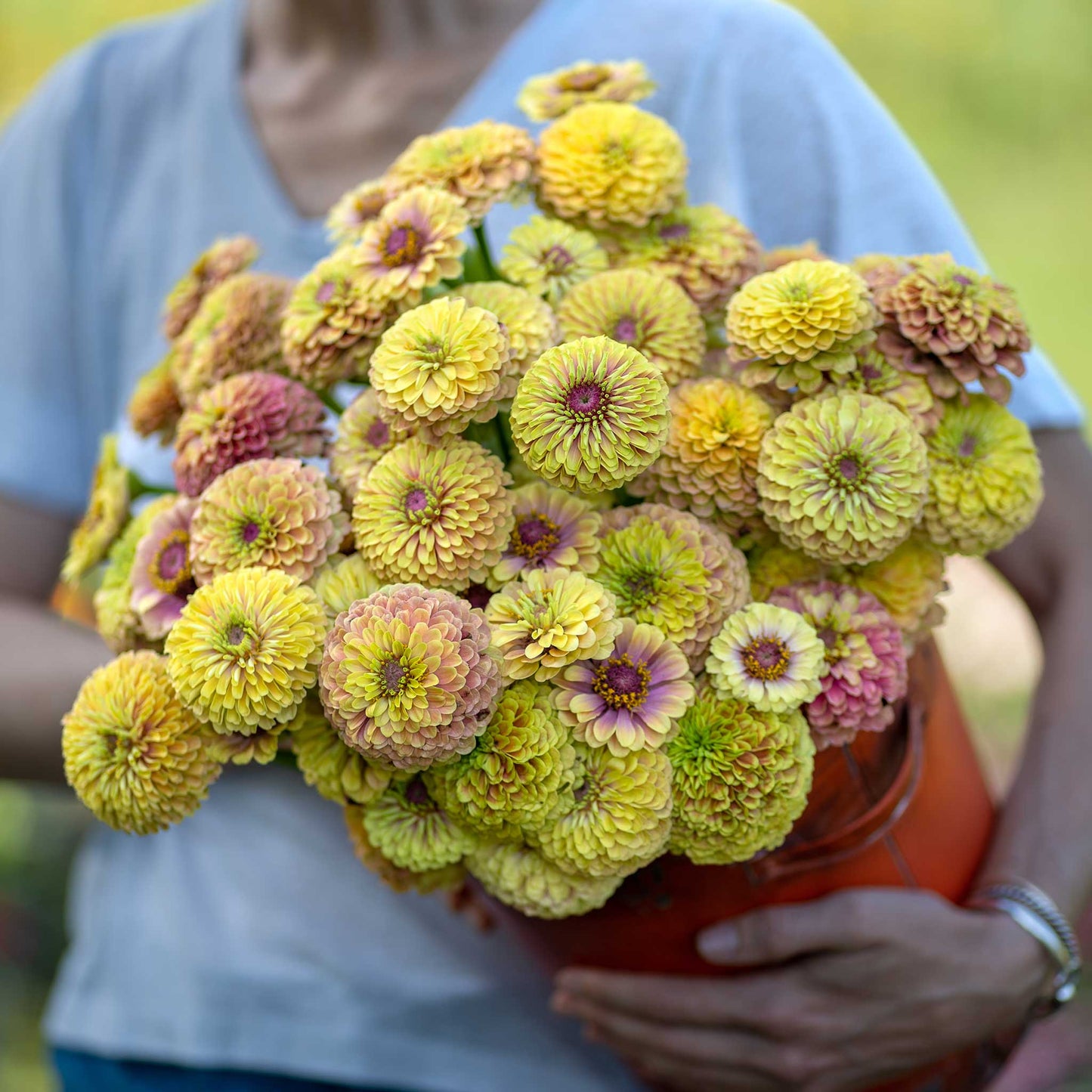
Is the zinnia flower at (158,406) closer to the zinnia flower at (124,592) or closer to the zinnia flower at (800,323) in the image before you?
the zinnia flower at (124,592)

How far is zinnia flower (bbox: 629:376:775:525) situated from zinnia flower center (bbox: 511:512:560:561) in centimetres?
5

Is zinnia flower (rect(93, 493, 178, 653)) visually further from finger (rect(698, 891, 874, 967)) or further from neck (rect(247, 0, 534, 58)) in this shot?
neck (rect(247, 0, 534, 58))

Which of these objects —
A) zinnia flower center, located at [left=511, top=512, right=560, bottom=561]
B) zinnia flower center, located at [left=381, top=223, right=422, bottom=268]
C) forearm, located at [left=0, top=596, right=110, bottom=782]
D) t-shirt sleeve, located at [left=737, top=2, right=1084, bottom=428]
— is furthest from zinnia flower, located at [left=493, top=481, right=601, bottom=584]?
forearm, located at [left=0, top=596, right=110, bottom=782]

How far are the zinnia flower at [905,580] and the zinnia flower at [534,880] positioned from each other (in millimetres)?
147

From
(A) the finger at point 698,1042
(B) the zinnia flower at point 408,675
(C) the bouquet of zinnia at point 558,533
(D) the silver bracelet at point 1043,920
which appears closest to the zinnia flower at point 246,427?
(C) the bouquet of zinnia at point 558,533

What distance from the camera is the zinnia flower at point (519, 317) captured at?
1.37 feet

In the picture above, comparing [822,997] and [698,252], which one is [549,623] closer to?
[698,252]

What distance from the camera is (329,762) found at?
421 millimetres

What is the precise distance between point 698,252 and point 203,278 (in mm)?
248

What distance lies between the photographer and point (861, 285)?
428 mm

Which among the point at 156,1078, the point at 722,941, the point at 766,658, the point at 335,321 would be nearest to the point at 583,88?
the point at 335,321

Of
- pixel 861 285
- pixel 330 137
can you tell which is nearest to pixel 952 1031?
pixel 861 285

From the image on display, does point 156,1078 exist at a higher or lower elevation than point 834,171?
lower

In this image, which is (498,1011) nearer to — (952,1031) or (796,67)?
(952,1031)
